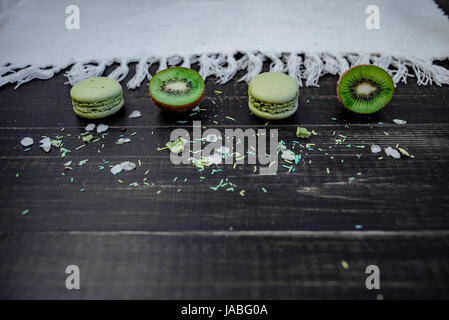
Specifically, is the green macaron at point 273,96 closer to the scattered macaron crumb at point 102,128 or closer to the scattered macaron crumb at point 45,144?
the scattered macaron crumb at point 102,128

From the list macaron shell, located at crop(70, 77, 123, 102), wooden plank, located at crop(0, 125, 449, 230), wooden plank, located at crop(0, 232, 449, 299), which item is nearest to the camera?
wooden plank, located at crop(0, 232, 449, 299)

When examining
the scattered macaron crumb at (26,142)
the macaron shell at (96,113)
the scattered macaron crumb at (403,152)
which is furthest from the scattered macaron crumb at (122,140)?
the scattered macaron crumb at (403,152)

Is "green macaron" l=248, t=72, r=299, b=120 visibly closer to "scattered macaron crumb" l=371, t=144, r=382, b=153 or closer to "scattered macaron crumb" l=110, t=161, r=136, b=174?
"scattered macaron crumb" l=371, t=144, r=382, b=153

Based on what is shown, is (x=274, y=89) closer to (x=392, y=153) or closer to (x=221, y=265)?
(x=392, y=153)

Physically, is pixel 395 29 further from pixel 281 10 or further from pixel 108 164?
pixel 108 164

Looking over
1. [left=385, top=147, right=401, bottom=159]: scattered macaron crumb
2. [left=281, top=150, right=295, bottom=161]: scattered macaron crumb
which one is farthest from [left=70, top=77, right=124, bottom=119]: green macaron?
[left=385, top=147, right=401, bottom=159]: scattered macaron crumb

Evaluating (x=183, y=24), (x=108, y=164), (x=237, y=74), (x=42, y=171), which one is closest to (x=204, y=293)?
(x=108, y=164)

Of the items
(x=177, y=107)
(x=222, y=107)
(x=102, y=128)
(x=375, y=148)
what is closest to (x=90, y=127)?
(x=102, y=128)
